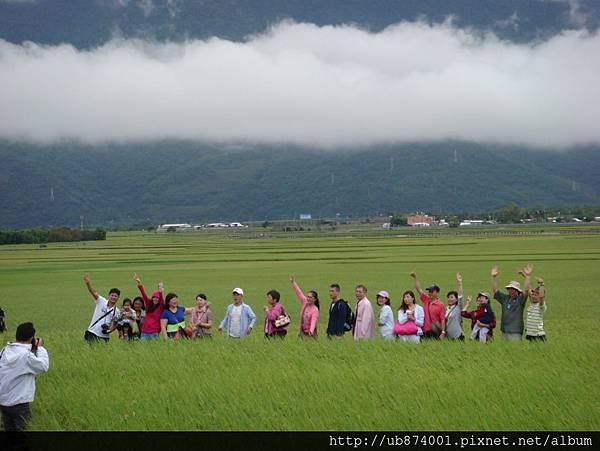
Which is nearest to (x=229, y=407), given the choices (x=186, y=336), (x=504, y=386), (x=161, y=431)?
(x=161, y=431)

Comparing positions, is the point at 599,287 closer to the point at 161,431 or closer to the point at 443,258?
the point at 443,258

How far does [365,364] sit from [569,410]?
3.66 m

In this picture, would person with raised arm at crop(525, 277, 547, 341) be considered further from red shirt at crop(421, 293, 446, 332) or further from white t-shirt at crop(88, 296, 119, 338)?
white t-shirt at crop(88, 296, 119, 338)

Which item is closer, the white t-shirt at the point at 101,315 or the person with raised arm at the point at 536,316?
the person with raised arm at the point at 536,316

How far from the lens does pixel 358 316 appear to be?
48.8ft

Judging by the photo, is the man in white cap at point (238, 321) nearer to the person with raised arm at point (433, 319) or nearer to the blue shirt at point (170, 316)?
the blue shirt at point (170, 316)

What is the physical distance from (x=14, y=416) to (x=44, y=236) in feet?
384

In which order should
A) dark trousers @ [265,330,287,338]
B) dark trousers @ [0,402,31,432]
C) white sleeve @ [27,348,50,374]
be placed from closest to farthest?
1. white sleeve @ [27,348,50,374]
2. dark trousers @ [0,402,31,432]
3. dark trousers @ [265,330,287,338]

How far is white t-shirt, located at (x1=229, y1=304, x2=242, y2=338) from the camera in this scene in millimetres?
15547

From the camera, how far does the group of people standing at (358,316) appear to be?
14.4 meters

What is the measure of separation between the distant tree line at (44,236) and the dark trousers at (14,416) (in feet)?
363

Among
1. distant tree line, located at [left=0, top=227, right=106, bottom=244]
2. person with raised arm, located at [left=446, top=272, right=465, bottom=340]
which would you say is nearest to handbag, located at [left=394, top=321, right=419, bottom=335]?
person with raised arm, located at [left=446, top=272, right=465, bottom=340]

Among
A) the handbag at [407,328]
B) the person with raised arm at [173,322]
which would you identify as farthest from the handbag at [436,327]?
the person with raised arm at [173,322]

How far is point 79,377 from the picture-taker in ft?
43.0
